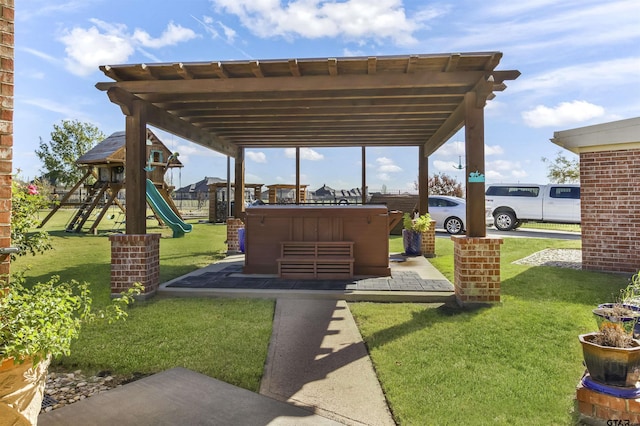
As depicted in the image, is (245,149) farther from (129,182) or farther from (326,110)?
(129,182)

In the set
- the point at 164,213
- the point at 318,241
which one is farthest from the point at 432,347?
the point at 164,213

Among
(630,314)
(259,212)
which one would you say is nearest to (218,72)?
(259,212)

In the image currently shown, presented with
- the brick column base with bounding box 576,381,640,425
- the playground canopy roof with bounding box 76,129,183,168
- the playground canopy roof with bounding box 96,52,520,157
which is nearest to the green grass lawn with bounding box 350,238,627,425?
the brick column base with bounding box 576,381,640,425

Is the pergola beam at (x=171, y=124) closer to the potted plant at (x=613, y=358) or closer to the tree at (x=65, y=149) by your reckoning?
the potted plant at (x=613, y=358)

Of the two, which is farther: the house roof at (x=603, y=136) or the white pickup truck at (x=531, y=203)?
the white pickup truck at (x=531, y=203)

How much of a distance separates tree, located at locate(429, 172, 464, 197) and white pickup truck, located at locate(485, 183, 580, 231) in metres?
→ 10.4

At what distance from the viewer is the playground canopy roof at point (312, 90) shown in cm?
472

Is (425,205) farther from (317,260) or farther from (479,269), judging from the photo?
(479,269)

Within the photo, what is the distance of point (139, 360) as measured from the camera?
3225 mm

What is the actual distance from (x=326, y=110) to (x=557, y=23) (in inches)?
163

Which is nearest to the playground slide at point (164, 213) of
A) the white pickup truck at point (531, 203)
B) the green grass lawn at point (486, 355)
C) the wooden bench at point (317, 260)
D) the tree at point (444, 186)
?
the wooden bench at point (317, 260)

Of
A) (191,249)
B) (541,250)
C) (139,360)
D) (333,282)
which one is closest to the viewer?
(139,360)

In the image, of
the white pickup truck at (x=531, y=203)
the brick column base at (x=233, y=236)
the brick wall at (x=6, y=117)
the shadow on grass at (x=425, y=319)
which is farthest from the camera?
the white pickup truck at (x=531, y=203)

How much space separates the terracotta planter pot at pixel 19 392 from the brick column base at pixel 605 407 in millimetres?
3054
